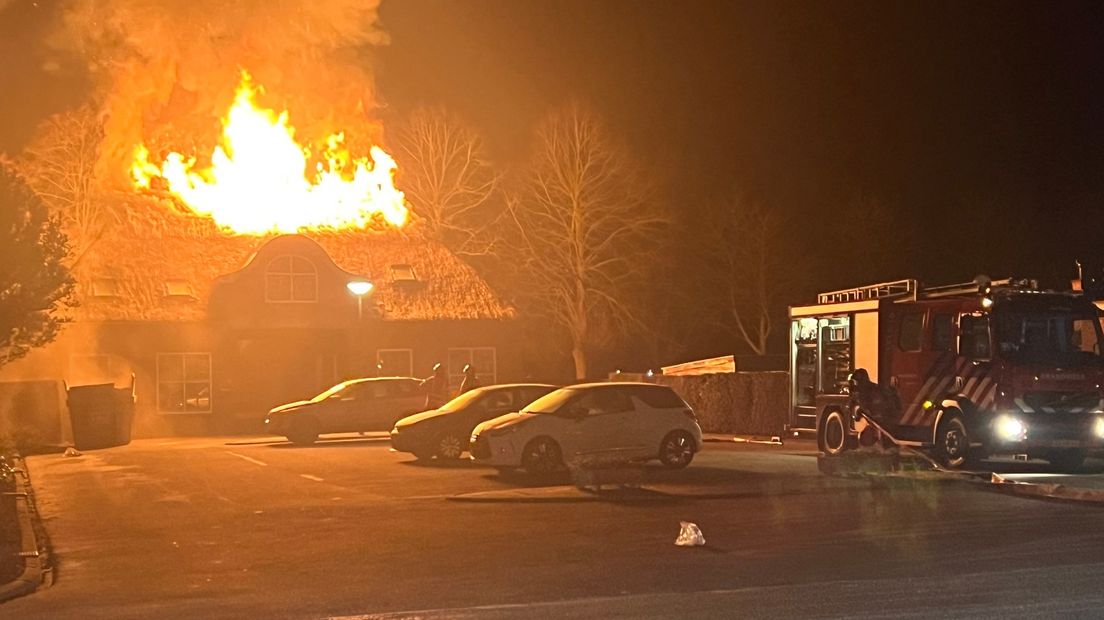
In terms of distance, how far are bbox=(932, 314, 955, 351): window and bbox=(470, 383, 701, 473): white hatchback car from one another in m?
4.31

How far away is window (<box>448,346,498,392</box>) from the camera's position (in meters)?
45.9

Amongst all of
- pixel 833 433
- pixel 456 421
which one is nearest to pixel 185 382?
pixel 456 421

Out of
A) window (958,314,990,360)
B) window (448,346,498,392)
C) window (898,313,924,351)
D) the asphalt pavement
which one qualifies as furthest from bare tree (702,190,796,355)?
the asphalt pavement

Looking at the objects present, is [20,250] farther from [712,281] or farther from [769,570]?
[712,281]

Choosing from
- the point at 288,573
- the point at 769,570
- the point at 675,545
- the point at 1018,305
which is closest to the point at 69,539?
the point at 288,573

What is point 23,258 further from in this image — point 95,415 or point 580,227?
point 580,227

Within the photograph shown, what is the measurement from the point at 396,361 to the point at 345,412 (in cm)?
1321

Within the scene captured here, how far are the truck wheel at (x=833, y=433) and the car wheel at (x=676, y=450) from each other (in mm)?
3036

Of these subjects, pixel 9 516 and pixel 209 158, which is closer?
pixel 9 516

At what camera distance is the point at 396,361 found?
45.3 metres

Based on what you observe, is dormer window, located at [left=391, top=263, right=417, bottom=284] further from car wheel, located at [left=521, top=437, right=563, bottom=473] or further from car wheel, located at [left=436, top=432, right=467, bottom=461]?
car wheel, located at [left=521, top=437, right=563, bottom=473]

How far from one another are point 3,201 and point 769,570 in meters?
18.2

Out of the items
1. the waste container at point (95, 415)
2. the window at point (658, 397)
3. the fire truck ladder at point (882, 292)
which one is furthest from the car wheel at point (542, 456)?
the waste container at point (95, 415)

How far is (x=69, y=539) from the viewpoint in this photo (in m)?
15.1
